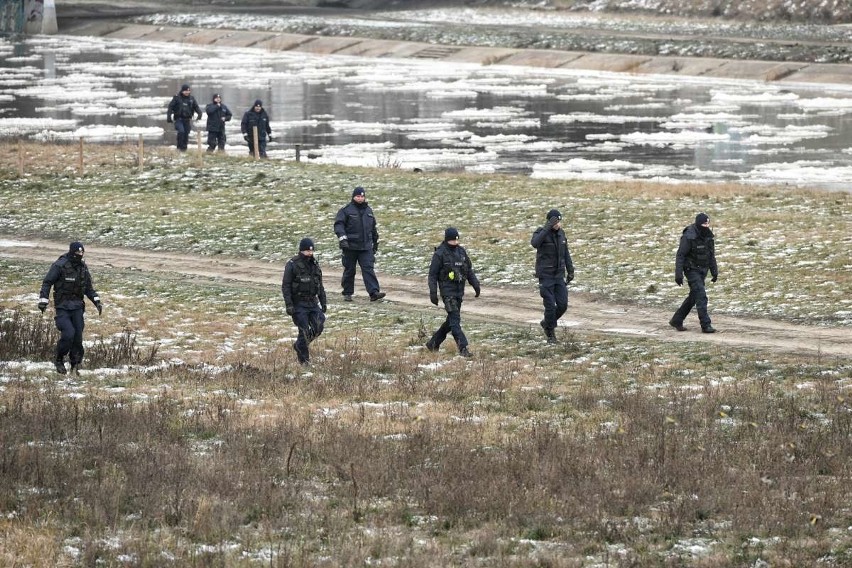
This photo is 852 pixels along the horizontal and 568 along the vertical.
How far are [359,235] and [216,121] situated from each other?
1754cm

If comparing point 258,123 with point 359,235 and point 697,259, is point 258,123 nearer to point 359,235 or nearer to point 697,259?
point 359,235

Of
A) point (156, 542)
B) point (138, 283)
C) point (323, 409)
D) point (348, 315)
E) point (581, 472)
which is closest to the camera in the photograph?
point (156, 542)

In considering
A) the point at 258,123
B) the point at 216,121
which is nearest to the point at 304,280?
the point at 258,123

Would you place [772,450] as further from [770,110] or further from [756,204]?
[770,110]

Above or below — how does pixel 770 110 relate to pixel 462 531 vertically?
above

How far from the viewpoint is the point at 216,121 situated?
3959 cm

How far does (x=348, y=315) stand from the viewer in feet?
75.1

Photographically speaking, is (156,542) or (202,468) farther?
(202,468)

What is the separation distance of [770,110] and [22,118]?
93.7 ft

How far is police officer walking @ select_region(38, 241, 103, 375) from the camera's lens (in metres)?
17.9

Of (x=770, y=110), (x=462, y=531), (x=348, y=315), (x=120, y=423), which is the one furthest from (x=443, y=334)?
(x=770, y=110)

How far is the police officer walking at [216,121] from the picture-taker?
129ft

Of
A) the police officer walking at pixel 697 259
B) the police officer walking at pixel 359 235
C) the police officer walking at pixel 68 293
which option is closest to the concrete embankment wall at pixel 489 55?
the police officer walking at pixel 359 235

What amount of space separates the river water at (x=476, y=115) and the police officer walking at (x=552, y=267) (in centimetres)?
1718
